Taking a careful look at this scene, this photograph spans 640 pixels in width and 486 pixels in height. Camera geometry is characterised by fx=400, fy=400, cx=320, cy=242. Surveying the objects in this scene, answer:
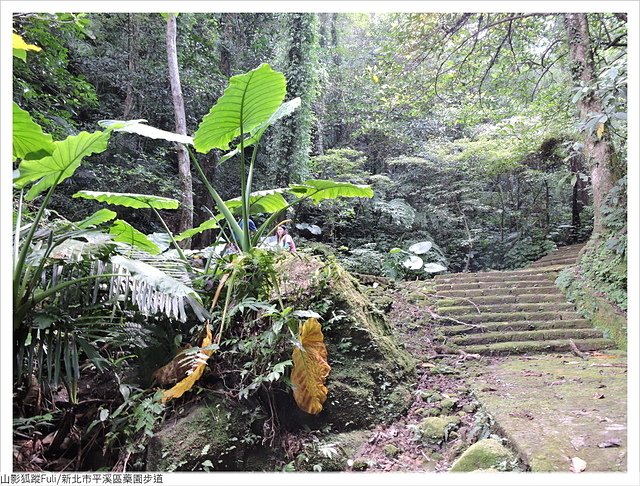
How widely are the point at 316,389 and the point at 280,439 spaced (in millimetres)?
339

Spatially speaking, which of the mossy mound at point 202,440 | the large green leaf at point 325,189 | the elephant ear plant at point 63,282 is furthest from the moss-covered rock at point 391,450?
the large green leaf at point 325,189

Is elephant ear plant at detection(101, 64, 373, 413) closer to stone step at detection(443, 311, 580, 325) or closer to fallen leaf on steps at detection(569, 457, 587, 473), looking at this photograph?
fallen leaf on steps at detection(569, 457, 587, 473)

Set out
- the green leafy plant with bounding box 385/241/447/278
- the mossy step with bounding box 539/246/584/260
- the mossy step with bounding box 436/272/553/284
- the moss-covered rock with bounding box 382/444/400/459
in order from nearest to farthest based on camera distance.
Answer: the moss-covered rock with bounding box 382/444/400/459, the mossy step with bounding box 436/272/553/284, the green leafy plant with bounding box 385/241/447/278, the mossy step with bounding box 539/246/584/260

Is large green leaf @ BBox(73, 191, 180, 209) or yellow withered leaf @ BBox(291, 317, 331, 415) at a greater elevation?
large green leaf @ BBox(73, 191, 180, 209)

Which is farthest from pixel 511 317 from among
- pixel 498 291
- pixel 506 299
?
pixel 498 291

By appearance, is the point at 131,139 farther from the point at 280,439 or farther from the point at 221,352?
the point at 280,439

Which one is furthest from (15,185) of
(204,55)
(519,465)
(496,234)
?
(496,234)

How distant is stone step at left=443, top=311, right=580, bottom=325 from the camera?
4.45m

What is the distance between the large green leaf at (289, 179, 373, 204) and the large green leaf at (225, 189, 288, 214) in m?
0.30

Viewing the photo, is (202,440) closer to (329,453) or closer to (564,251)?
(329,453)

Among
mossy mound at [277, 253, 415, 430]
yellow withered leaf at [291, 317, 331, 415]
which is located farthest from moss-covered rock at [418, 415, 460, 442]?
yellow withered leaf at [291, 317, 331, 415]

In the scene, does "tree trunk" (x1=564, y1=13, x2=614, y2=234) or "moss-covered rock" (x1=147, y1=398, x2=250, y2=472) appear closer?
"moss-covered rock" (x1=147, y1=398, x2=250, y2=472)

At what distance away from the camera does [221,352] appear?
8.11 ft

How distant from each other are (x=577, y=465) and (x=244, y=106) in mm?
2839
